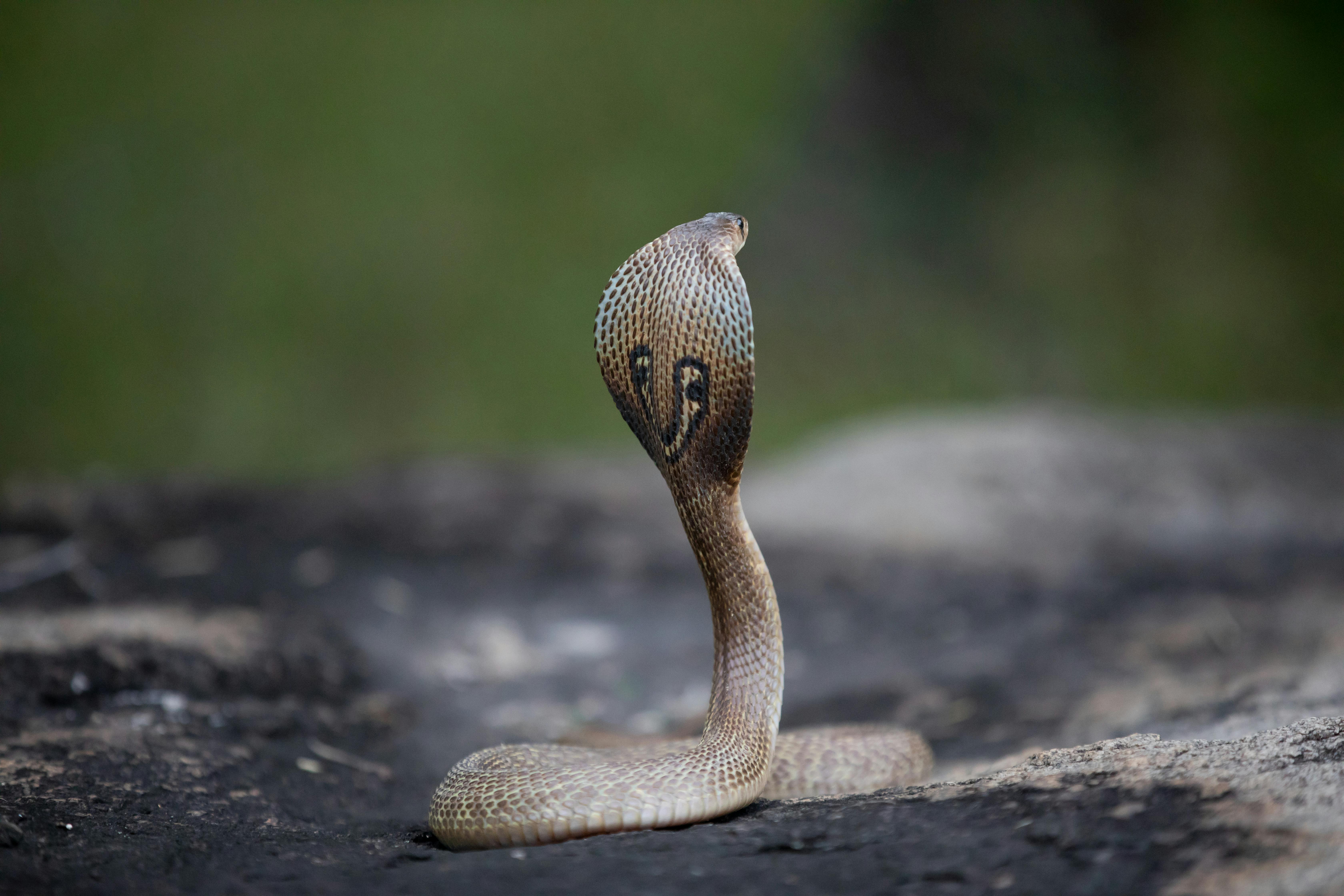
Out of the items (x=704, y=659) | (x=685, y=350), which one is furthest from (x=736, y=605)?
(x=704, y=659)

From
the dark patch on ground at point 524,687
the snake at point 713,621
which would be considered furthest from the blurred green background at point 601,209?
the snake at point 713,621

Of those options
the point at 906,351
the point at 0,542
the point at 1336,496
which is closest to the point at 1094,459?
the point at 1336,496

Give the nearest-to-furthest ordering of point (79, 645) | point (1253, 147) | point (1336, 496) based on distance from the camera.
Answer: point (79, 645), point (1336, 496), point (1253, 147)

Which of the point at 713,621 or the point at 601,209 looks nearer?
the point at 713,621

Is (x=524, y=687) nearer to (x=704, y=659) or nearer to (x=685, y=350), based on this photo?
(x=704, y=659)

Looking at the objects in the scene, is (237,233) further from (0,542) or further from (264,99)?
(0,542)

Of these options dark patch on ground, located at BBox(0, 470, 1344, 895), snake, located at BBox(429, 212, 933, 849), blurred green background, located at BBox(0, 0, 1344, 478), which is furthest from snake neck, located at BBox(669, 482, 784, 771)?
blurred green background, located at BBox(0, 0, 1344, 478)
